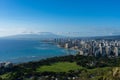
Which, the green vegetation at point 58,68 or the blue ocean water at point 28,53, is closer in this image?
the green vegetation at point 58,68

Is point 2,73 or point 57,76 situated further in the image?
point 2,73

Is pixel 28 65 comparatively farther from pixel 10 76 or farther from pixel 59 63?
pixel 10 76

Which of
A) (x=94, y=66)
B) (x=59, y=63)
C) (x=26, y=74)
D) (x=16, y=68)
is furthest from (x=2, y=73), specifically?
(x=94, y=66)

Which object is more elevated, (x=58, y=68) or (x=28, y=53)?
(x=58, y=68)

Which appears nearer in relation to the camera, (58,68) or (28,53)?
(58,68)

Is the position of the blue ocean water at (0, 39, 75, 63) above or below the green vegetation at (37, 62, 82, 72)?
below

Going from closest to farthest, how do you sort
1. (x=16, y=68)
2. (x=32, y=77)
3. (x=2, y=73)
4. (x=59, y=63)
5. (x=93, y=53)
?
1. (x=32, y=77)
2. (x=2, y=73)
3. (x=16, y=68)
4. (x=59, y=63)
5. (x=93, y=53)

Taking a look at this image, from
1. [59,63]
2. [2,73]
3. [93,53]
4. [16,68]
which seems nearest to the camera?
[2,73]

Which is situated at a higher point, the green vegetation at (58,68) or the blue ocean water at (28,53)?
the green vegetation at (58,68)

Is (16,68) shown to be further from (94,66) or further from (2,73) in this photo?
(94,66)

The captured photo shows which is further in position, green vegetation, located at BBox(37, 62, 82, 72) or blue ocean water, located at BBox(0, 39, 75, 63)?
blue ocean water, located at BBox(0, 39, 75, 63)
